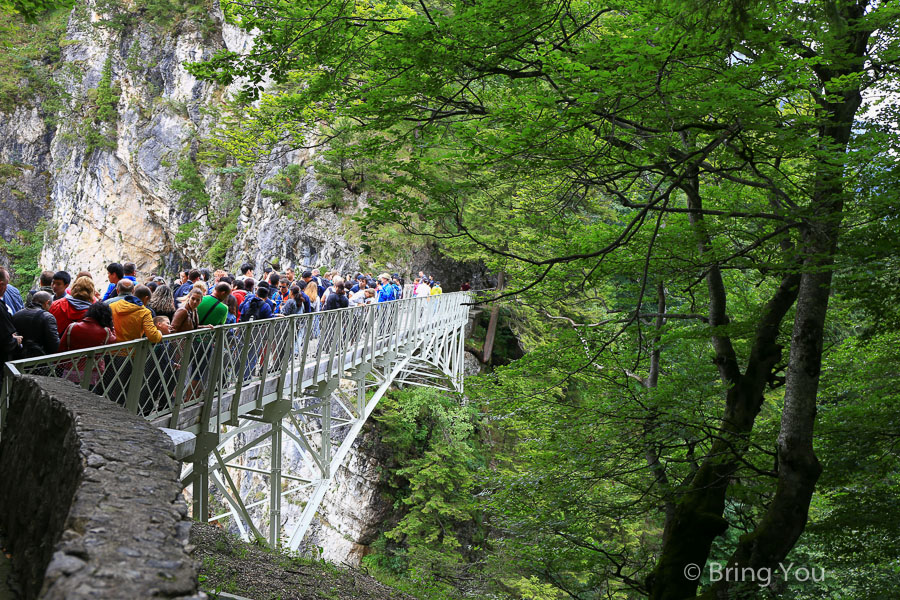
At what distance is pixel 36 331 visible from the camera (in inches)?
169

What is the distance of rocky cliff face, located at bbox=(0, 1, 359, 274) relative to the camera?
93.9ft

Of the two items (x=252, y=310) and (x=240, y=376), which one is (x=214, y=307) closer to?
(x=240, y=376)

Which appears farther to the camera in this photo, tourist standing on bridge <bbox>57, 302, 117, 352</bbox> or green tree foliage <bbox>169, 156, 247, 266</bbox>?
green tree foliage <bbox>169, 156, 247, 266</bbox>

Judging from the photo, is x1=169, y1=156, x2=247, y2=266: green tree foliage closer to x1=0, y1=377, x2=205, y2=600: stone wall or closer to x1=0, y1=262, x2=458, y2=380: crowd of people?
x1=0, y1=262, x2=458, y2=380: crowd of people

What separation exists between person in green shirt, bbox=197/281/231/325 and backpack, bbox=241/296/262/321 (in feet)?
A: 4.45

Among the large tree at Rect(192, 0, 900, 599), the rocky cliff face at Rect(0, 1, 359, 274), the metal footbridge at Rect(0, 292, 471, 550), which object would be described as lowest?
the metal footbridge at Rect(0, 292, 471, 550)

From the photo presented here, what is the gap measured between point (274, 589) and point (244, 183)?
26229 millimetres

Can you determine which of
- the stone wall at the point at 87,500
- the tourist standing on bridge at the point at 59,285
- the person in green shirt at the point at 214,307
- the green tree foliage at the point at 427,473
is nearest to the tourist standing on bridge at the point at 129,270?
the tourist standing on bridge at the point at 59,285

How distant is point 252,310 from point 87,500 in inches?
238

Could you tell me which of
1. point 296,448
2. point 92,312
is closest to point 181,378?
point 92,312

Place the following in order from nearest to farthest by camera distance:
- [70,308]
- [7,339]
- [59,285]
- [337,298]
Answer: [7,339] → [70,308] → [59,285] → [337,298]

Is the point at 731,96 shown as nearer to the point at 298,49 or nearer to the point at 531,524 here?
the point at 298,49

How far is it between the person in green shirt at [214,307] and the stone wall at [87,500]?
9.41ft

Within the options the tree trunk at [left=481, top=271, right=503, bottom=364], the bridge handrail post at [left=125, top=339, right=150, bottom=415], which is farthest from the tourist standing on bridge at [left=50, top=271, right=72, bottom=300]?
the tree trunk at [left=481, top=271, right=503, bottom=364]
